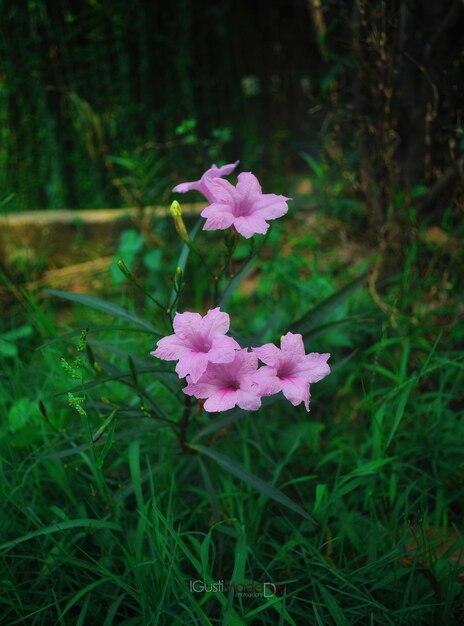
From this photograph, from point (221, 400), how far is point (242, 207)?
42 centimetres

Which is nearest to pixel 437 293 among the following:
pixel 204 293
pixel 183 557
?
pixel 204 293

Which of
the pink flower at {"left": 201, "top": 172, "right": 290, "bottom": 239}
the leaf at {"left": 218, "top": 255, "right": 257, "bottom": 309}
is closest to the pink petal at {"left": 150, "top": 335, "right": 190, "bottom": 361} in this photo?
the pink flower at {"left": 201, "top": 172, "right": 290, "bottom": 239}

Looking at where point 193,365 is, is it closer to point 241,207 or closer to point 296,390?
point 296,390

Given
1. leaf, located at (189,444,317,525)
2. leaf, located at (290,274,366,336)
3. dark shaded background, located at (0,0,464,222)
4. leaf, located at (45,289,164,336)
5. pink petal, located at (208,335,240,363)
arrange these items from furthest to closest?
dark shaded background, located at (0,0,464,222) → leaf, located at (290,274,366,336) → leaf, located at (45,289,164,336) → leaf, located at (189,444,317,525) → pink petal, located at (208,335,240,363)

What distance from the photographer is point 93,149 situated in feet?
9.69

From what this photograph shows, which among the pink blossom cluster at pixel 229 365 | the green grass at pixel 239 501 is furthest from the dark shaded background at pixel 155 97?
the pink blossom cluster at pixel 229 365

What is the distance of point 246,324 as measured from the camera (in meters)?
2.26

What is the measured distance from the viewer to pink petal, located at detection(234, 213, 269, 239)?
3.44 ft

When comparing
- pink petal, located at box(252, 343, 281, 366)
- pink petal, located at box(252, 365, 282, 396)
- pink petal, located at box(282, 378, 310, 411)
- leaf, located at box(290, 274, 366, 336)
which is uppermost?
pink petal, located at box(252, 343, 281, 366)

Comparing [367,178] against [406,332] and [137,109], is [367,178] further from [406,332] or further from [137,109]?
[137,109]

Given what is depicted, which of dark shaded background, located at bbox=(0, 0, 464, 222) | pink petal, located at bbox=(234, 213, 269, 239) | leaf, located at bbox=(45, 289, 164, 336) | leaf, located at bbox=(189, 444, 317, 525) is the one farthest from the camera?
dark shaded background, located at bbox=(0, 0, 464, 222)

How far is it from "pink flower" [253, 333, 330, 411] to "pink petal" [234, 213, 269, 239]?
0.72ft

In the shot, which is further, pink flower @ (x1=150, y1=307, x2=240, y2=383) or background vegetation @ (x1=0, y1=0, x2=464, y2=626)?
background vegetation @ (x1=0, y1=0, x2=464, y2=626)

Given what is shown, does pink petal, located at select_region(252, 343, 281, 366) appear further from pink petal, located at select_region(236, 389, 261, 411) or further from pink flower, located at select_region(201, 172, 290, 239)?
pink flower, located at select_region(201, 172, 290, 239)
